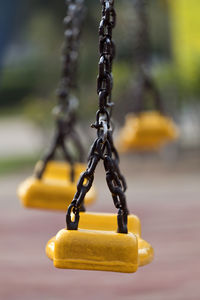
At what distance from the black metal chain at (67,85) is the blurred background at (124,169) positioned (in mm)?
953

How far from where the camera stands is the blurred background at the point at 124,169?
4.76 metres

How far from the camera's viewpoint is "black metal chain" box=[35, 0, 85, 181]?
2.60 metres

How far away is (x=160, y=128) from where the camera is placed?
3438 millimetres

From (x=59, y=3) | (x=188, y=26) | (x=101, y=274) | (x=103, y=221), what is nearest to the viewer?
(x=103, y=221)

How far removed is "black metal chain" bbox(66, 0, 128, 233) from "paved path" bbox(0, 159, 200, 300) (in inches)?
101

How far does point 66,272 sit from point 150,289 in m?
0.78

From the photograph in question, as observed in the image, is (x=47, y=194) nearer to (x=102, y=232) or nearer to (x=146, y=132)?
(x=102, y=232)

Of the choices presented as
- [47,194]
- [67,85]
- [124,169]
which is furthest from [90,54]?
[47,194]

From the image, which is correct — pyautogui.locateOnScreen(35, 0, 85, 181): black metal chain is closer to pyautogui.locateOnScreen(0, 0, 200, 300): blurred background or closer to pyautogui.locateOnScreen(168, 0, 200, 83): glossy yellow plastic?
pyautogui.locateOnScreen(0, 0, 200, 300): blurred background

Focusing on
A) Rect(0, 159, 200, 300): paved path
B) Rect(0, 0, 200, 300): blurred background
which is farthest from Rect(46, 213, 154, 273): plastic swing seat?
Rect(0, 159, 200, 300): paved path

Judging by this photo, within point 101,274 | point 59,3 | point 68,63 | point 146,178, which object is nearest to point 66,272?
point 101,274

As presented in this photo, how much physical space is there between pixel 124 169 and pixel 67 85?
24.7 feet

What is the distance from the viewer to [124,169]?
10203mm

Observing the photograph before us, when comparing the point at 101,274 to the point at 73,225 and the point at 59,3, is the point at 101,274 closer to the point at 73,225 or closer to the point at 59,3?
Answer: the point at 73,225
